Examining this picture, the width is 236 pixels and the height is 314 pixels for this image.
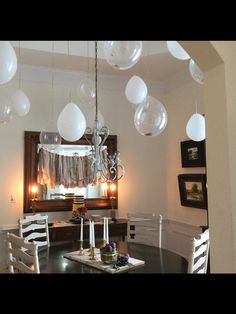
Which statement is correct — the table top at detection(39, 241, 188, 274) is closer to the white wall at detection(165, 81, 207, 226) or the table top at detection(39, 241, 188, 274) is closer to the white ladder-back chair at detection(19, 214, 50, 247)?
the white ladder-back chair at detection(19, 214, 50, 247)

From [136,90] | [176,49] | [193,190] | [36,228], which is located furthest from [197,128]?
[36,228]

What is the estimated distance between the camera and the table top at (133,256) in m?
2.13

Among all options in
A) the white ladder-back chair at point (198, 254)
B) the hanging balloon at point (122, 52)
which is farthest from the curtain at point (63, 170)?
the hanging balloon at point (122, 52)

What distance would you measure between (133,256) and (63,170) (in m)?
1.90

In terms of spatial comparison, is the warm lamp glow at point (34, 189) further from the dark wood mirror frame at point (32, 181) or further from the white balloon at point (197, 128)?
the white balloon at point (197, 128)

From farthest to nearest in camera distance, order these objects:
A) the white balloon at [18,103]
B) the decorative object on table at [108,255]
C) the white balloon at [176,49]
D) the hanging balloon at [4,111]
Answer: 1. the white balloon at [18,103]
2. the hanging balloon at [4,111]
3. the decorative object on table at [108,255]
4. the white balloon at [176,49]

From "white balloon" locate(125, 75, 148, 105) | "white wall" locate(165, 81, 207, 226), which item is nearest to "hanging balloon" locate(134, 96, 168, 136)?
"white balloon" locate(125, 75, 148, 105)

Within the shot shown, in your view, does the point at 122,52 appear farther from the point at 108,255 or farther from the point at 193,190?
the point at 193,190

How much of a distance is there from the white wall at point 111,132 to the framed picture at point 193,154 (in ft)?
1.81

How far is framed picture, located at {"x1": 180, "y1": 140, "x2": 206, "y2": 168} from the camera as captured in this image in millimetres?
3697

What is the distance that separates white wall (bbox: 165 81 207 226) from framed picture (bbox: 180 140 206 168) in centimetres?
8
